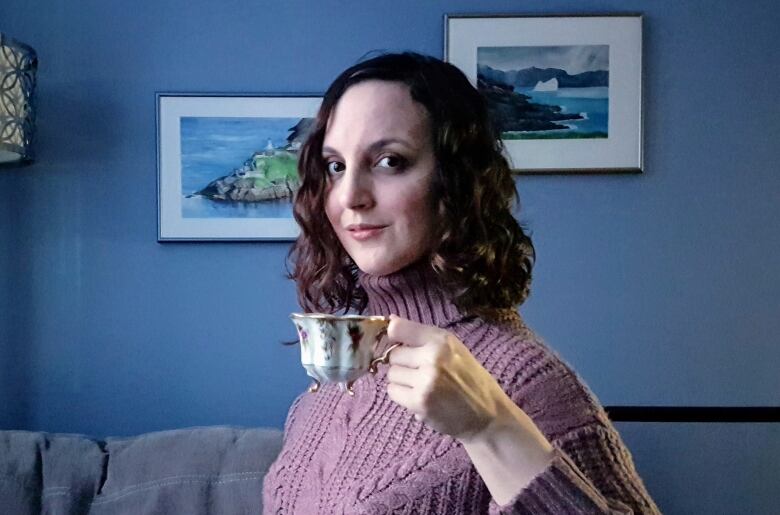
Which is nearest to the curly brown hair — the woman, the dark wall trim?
the woman

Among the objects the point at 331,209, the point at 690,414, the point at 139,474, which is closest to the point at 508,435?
the point at 331,209

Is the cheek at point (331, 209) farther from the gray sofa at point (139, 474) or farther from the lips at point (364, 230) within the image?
the gray sofa at point (139, 474)

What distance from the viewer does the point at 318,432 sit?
1090mm

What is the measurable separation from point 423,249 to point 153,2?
139 centimetres

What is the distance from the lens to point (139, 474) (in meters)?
1.56

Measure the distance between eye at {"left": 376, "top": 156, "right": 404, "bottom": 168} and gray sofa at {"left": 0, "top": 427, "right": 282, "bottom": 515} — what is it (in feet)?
2.87

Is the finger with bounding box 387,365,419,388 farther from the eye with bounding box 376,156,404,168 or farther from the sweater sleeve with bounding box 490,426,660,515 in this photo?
the eye with bounding box 376,156,404,168

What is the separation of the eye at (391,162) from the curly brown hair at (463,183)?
5cm

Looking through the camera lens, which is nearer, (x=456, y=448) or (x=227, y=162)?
(x=456, y=448)

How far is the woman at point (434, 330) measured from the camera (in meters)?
0.72

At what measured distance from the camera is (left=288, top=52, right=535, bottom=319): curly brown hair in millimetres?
942

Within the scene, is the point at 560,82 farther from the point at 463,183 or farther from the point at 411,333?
the point at 411,333

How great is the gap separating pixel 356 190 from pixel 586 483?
0.44 m

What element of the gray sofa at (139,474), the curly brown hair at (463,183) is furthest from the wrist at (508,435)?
the gray sofa at (139,474)
